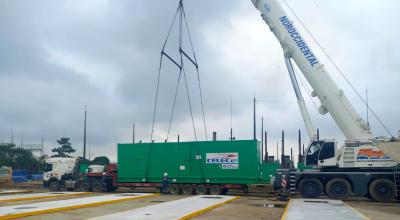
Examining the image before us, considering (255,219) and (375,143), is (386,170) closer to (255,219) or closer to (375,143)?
(375,143)

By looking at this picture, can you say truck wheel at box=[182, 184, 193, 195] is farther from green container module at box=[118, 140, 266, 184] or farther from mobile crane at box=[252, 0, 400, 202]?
mobile crane at box=[252, 0, 400, 202]

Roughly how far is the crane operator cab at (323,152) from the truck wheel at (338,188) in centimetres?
94

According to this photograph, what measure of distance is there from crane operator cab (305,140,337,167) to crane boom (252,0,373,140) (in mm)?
1394

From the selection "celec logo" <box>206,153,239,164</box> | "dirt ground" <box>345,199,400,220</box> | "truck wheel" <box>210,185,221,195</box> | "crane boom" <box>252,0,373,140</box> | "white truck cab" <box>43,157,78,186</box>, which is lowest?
"dirt ground" <box>345,199,400,220</box>

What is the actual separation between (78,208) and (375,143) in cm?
1362

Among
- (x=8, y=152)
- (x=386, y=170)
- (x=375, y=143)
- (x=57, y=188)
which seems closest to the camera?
(x=375, y=143)

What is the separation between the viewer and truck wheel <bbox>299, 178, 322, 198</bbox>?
76.8ft

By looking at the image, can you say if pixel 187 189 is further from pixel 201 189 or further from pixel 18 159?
pixel 18 159

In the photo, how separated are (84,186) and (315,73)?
18081mm

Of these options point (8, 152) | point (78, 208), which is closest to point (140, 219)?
point (78, 208)

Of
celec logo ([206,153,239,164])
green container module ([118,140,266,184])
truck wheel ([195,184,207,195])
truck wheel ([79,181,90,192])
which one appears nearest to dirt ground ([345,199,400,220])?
green container module ([118,140,266,184])

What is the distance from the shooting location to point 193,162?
27.1 m

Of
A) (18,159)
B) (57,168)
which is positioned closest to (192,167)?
(57,168)

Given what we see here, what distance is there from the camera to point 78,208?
54.1 ft
